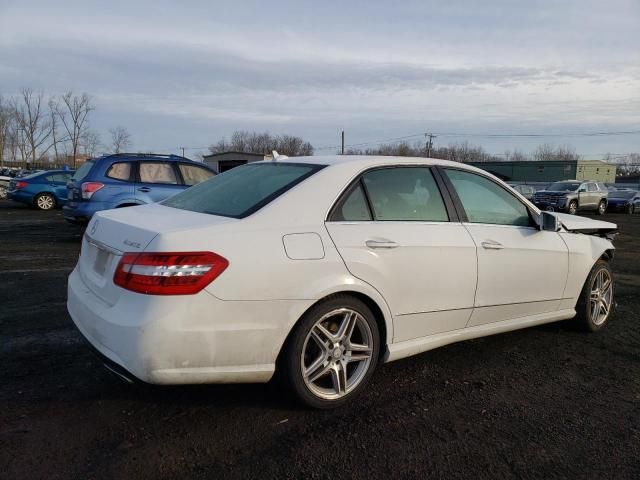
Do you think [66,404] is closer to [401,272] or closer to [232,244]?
[232,244]

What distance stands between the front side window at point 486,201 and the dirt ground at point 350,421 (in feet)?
3.70

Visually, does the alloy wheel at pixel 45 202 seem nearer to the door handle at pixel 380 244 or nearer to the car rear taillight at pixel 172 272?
the car rear taillight at pixel 172 272

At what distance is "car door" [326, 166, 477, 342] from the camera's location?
10.8 ft

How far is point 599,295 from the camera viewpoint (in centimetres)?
505

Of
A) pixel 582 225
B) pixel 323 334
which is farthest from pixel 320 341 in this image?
pixel 582 225

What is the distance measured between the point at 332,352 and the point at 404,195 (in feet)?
4.08

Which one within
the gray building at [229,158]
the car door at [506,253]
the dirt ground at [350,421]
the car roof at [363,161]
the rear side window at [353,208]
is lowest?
the dirt ground at [350,421]

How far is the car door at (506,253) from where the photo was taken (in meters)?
3.93

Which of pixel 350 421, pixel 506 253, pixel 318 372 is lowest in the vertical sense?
pixel 350 421

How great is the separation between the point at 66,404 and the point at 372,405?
6.20ft

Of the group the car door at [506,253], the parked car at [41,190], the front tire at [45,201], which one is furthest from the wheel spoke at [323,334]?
the front tire at [45,201]

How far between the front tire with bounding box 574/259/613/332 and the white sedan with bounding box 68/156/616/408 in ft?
1.93

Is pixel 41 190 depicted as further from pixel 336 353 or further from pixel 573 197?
pixel 573 197

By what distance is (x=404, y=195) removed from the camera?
374 cm
